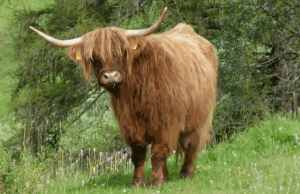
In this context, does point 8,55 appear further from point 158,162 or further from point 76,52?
point 158,162

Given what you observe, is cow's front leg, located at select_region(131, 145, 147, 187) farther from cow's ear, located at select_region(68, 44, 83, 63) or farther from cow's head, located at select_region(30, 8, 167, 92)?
cow's ear, located at select_region(68, 44, 83, 63)

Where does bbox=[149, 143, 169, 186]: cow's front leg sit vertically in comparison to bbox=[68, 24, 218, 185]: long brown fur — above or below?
below

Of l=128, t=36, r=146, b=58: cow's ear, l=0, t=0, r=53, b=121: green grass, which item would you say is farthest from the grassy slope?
l=128, t=36, r=146, b=58: cow's ear

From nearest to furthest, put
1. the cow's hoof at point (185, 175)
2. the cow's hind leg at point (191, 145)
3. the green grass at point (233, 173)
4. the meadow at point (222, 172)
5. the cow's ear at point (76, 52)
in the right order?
the meadow at point (222, 172), the green grass at point (233, 173), the cow's ear at point (76, 52), the cow's hoof at point (185, 175), the cow's hind leg at point (191, 145)

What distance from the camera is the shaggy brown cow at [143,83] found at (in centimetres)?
437

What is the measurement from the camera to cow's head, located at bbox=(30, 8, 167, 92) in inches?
168

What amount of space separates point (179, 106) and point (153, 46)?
713mm

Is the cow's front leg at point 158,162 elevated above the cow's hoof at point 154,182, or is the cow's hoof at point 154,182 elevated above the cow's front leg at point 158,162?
the cow's front leg at point 158,162

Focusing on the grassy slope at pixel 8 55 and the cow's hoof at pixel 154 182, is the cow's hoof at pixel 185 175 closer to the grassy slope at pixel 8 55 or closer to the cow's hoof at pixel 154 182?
the cow's hoof at pixel 154 182

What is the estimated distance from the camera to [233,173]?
4805mm

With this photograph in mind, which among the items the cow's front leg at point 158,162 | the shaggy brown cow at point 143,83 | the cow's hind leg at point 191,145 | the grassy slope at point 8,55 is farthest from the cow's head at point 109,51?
the grassy slope at point 8,55

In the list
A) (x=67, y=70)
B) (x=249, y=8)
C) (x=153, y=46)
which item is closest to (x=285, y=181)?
(x=153, y=46)

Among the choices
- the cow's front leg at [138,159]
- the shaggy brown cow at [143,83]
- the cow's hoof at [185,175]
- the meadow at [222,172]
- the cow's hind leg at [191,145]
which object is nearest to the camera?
the meadow at [222,172]

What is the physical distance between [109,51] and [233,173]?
1.93 meters
